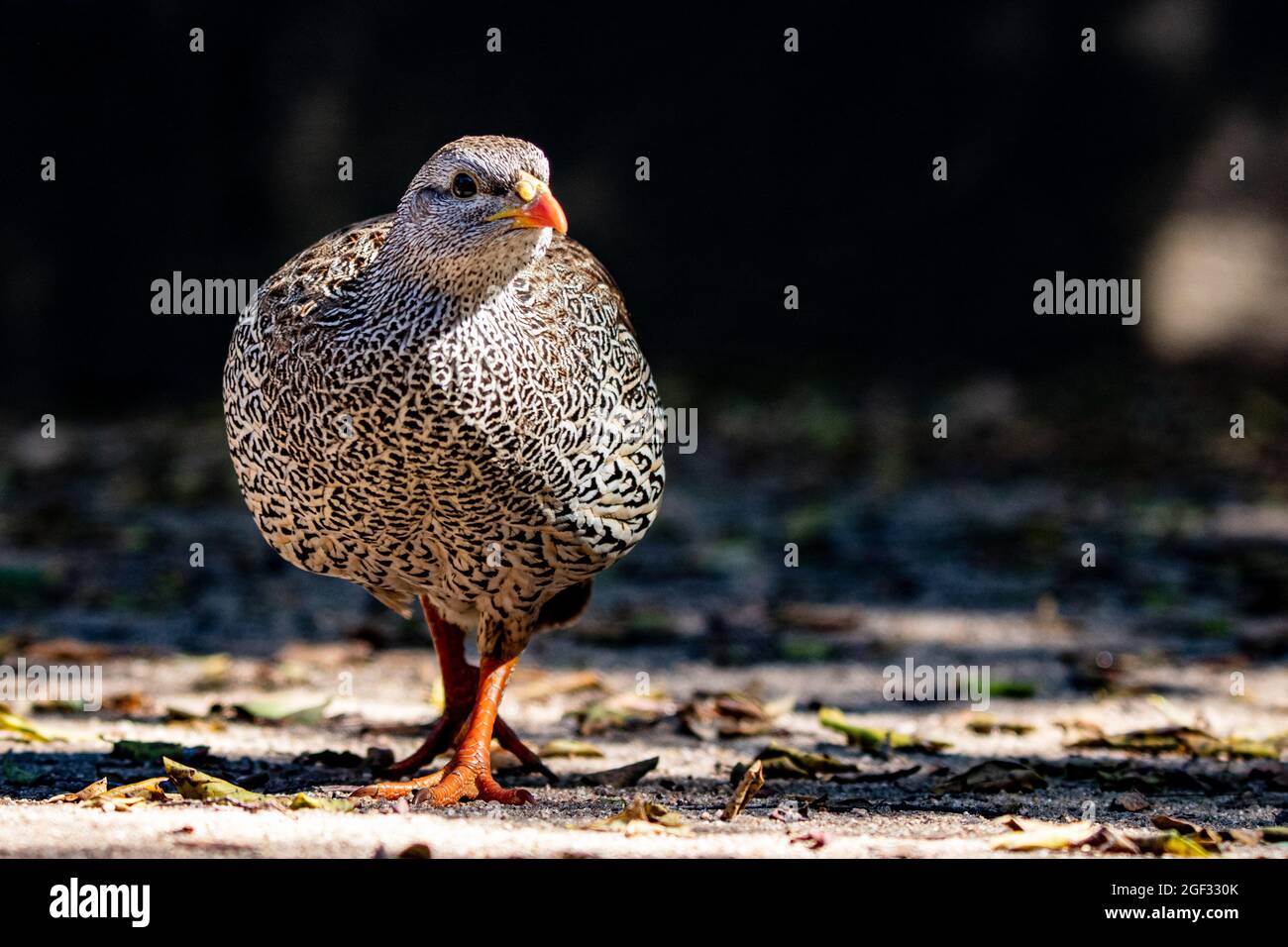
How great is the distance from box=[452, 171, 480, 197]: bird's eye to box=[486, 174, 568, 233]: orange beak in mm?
122

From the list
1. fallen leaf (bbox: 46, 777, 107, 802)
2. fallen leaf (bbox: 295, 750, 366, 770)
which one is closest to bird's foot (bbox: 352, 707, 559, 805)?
fallen leaf (bbox: 295, 750, 366, 770)

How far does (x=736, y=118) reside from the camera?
13852mm

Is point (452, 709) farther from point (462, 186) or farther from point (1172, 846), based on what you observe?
point (1172, 846)

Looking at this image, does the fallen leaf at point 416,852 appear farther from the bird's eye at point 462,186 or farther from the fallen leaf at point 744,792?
the bird's eye at point 462,186

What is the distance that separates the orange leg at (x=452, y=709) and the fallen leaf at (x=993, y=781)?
1.22 m

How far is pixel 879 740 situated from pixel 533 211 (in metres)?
2.32

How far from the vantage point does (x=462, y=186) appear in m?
4.50

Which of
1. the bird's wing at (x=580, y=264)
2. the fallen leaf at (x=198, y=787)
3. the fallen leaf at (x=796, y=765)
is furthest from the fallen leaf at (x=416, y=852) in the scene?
the bird's wing at (x=580, y=264)

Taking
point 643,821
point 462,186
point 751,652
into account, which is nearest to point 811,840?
point 643,821

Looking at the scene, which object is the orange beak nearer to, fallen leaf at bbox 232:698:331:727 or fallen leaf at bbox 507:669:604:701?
fallen leaf at bbox 232:698:331:727

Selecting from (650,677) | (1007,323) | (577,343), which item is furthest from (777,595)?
(1007,323)

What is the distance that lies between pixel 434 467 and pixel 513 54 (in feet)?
32.0

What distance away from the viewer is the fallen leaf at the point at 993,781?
491 centimetres

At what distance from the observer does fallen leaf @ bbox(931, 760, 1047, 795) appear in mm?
4910
